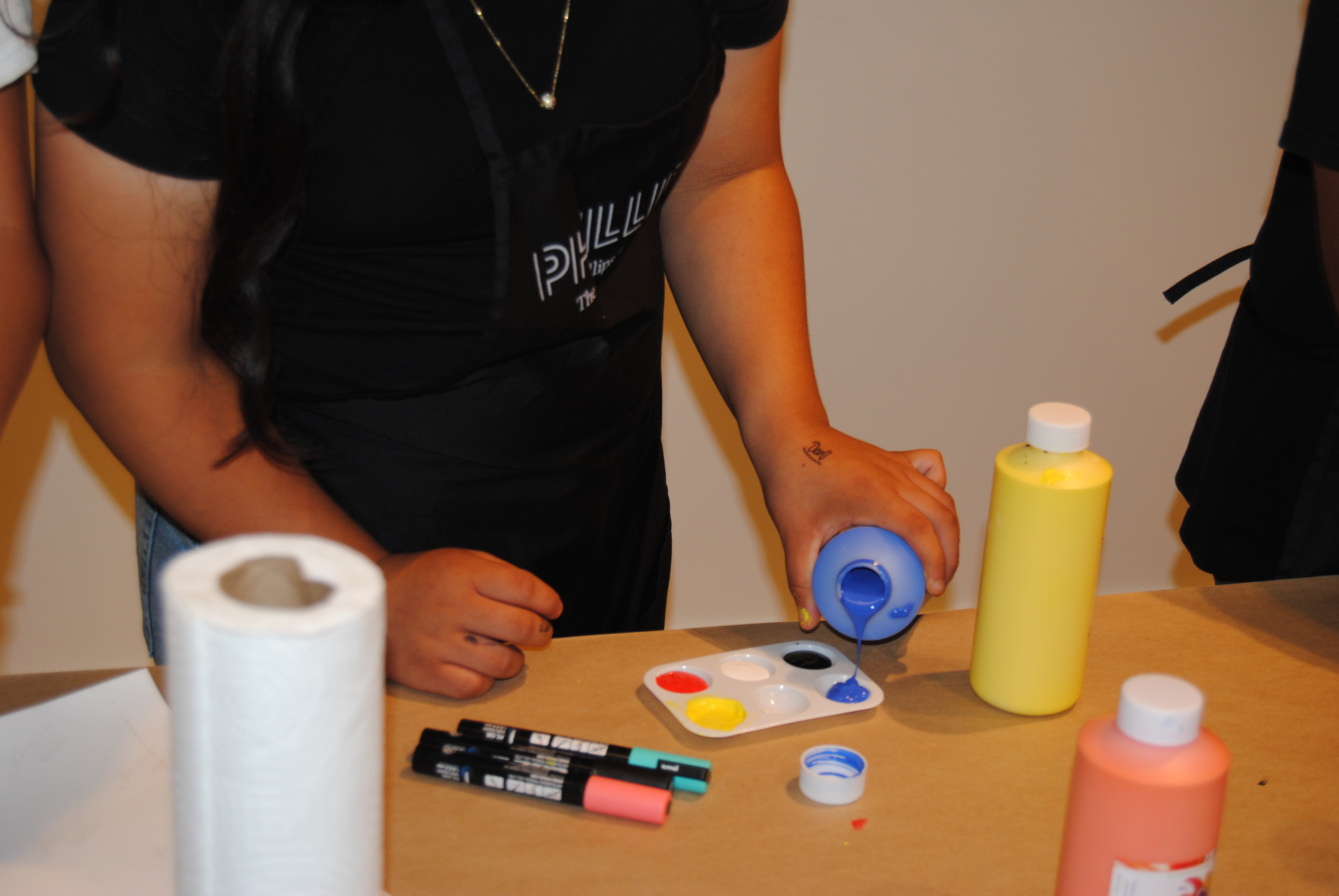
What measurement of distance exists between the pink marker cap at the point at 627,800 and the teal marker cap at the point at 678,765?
2 centimetres

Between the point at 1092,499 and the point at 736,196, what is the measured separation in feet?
1.49

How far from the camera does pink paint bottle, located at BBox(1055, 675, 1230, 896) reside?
1.50 ft

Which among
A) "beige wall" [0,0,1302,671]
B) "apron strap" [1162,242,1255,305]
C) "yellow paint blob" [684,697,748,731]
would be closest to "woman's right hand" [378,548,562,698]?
"yellow paint blob" [684,697,748,731]

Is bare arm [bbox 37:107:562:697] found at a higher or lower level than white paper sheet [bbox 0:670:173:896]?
higher

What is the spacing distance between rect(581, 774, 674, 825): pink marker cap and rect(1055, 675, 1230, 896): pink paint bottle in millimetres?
214

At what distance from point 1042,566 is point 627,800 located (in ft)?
0.90

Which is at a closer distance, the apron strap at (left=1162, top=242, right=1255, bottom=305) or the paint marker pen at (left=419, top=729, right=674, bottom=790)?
the paint marker pen at (left=419, top=729, right=674, bottom=790)

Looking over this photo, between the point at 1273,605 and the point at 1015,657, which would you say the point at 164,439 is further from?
the point at 1273,605

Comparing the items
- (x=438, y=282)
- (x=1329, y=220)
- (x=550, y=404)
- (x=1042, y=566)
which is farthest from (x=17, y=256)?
(x=1329, y=220)

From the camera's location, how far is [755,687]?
0.73 meters

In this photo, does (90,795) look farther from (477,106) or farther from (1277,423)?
(1277,423)

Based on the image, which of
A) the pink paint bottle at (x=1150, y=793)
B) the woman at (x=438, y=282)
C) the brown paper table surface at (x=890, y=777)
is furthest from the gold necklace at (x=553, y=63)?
the pink paint bottle at (x=1150, y=793)

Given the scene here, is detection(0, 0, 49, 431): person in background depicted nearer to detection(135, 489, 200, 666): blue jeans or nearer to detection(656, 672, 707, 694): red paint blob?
detection(135, 489, 200, 666): blue jeans

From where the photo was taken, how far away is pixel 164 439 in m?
0.71
